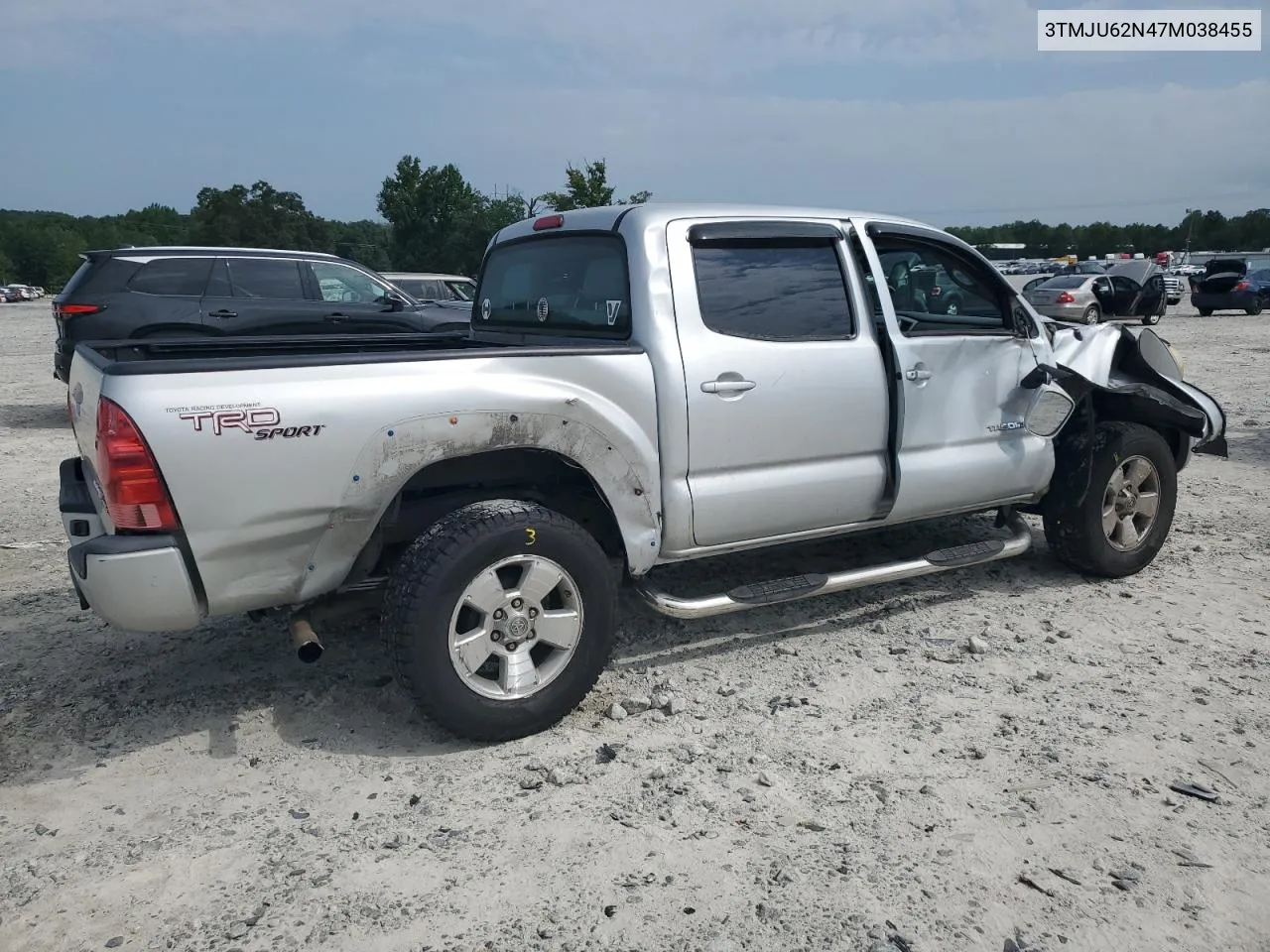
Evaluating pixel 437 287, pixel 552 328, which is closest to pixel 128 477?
pixel 552 328

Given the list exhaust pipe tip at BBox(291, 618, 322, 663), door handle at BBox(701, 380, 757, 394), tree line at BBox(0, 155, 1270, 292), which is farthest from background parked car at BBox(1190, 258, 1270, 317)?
exhaust pipe tip at BBox(291, 618, 322, 663)

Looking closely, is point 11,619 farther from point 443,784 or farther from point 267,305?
point 267,305

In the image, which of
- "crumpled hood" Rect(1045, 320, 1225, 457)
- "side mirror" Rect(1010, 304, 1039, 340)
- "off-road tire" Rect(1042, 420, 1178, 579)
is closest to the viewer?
"side mirror" Rect(1010, 304, 1039, 340)

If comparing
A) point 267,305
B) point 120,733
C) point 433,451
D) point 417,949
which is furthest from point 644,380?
point 267,305

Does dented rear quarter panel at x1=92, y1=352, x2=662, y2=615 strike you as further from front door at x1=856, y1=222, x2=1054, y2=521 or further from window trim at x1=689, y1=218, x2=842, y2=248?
front door at x1=856, y1=222, x2=1054, y2=521

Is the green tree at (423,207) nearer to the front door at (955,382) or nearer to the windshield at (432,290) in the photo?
the windshield at (432,290)

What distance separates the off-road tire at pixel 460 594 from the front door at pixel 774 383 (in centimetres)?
59

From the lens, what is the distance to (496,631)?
3510mm

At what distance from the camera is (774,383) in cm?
406

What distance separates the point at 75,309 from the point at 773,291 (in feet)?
25.2

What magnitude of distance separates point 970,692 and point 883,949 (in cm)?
168

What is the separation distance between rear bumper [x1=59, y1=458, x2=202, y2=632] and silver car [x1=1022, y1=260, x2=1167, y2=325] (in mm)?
23184

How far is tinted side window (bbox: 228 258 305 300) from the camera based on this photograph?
386 inches

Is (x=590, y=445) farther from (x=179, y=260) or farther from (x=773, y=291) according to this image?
(x=179, y=260)
